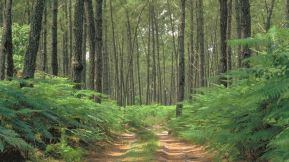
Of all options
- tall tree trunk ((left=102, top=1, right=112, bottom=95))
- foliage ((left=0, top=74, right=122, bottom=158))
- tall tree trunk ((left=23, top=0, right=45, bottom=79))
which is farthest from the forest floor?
tall tree trunk ((left=102, top=1, right=112, bottom=95))

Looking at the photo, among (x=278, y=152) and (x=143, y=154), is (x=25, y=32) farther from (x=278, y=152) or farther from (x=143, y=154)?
(x=278, y=152)

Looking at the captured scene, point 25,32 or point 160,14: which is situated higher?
point 160,14

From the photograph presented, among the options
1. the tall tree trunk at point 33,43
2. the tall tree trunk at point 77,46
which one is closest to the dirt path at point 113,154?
the tall tree trunk at point 77,46

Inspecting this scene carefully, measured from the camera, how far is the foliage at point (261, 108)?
4797 millimetres

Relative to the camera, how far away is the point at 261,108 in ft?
20.9

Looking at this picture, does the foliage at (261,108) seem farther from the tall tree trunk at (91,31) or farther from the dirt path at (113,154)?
the tall tree trunk at (91,31)

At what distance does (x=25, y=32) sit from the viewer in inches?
946

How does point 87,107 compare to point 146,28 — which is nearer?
point 87,107

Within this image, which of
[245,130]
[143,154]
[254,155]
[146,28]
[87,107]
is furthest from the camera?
[146,28]

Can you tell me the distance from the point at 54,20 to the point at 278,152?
14.6m

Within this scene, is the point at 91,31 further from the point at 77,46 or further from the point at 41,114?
the point at 41,114

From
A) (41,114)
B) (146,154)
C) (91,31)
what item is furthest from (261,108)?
(91,31)

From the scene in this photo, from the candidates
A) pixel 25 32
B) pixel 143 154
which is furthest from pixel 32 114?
pixel 25 32

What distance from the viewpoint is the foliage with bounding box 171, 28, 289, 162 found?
4797mm
